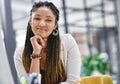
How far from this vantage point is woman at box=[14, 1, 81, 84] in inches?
67.9

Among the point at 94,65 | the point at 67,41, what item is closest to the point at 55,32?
the point at 67,41

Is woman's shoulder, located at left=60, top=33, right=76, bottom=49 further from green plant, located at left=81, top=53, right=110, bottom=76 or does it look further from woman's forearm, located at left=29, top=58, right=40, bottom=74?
green plant, located at left=81, top=53, right=110, bottom=76

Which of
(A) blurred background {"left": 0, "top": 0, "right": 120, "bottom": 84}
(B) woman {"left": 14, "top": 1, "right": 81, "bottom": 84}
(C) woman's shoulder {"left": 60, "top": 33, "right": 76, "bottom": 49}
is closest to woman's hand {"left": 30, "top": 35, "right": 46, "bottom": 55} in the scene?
(B) woman {"left": 14, "top": 1, "right": 81, "bottom": 84}

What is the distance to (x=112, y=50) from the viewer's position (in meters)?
9.78

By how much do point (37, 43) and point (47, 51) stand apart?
10cm

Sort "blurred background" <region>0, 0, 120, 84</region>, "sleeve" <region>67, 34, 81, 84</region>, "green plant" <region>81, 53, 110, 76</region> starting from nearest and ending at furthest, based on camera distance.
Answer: "sleeve" <region>67, 34, 81, 84</region>
"green plant" <region>81, 53, 110, 76</region>
"blurred background" <region>0, 0, 120, 84</region>

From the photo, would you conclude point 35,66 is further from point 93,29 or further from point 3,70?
point 93,29

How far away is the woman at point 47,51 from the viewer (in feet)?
5.66

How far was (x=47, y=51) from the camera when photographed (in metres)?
1.79

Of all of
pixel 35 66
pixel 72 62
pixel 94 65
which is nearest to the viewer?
pixel 35 66

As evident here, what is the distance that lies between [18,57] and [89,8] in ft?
23.7

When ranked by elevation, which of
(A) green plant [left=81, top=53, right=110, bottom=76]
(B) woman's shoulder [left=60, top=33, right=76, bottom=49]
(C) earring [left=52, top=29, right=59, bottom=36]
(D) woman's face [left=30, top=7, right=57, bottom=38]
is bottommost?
(A) green plant [left=81, top=53, right=110, bottom=76]

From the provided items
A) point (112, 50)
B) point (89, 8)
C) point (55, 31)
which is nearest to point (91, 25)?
point (89, 8)

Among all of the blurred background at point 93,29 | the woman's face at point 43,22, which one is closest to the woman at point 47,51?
the woman's face at point 43,22
